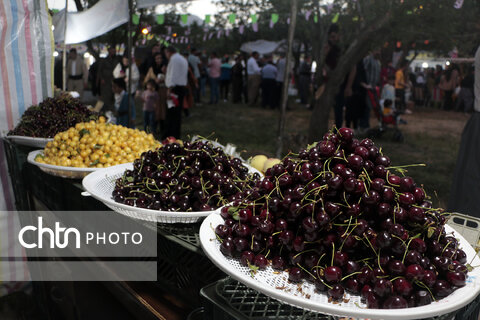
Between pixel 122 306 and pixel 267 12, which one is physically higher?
pixel 267 12

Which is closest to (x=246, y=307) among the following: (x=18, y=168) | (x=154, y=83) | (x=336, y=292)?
(x=336, y=292)

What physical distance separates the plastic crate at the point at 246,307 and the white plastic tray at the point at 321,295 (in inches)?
2.5

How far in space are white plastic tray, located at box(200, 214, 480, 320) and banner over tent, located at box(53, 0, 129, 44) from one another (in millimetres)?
3806

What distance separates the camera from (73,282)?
2396 millimetres

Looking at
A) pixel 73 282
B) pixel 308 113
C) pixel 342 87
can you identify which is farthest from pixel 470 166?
Result: pixel 308 113

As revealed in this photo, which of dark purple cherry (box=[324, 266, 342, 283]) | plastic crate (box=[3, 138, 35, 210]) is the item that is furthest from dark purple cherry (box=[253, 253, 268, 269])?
plastic crate (box=[3, 138, 35, 210])

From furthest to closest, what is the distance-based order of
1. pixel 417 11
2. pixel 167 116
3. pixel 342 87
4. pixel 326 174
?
1. pixel 342 87
2. pixel 167 116
3. pixel 417 11
4. pixel 326 174

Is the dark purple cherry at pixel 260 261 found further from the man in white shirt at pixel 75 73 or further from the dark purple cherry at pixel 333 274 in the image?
the man in white shirt at pixel 75 73

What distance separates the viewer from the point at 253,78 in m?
15.4

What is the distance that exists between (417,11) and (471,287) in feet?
18.5

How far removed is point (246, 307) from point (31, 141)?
2472 millimetres

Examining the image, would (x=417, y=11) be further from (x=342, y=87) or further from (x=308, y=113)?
(x=308, y=113)

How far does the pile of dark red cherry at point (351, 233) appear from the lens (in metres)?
0.97

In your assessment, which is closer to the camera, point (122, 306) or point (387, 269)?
point (387, 269)
